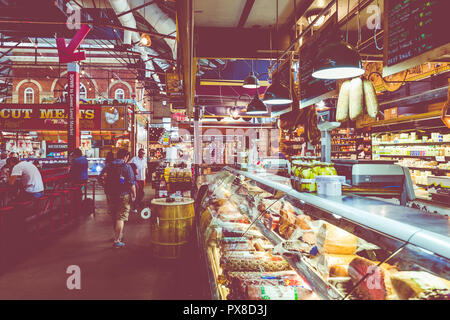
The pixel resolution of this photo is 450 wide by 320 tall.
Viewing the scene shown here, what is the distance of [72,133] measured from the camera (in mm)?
9602

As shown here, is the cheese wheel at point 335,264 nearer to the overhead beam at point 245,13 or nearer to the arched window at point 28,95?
the overhead beam at point 245,13

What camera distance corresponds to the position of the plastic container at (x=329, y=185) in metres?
2.44

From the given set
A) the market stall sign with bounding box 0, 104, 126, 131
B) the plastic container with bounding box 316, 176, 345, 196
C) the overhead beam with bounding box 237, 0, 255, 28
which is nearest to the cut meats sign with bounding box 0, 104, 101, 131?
the market stall sign with bounding box 0, 104, 126, 131

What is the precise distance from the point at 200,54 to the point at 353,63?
12.2 ft

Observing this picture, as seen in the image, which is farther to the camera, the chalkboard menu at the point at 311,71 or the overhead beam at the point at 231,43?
the overhead beam at the point at 231,43

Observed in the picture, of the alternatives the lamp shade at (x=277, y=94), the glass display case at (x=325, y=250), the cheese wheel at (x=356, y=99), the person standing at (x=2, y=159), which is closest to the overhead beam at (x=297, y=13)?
the lamp shade at (x=277, y=94)

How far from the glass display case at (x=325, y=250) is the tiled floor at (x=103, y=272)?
59cm

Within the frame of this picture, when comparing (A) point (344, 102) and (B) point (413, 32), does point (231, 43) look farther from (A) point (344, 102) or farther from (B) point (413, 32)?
(B) point (413, 32)

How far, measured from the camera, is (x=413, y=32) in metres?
2.34

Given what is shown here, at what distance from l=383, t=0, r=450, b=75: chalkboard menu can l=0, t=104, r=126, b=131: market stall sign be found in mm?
13204

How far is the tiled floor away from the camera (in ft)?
12.8

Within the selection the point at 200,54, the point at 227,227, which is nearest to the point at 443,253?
the point at 227,227

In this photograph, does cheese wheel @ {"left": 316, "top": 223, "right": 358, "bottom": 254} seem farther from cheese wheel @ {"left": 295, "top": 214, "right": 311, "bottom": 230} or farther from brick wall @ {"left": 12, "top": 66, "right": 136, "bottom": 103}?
brick wall @ {"left": 12, "top": 66, "right": 136, "bottom": 103}
